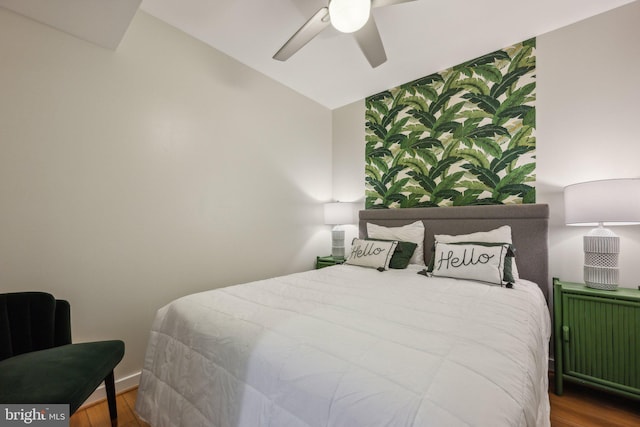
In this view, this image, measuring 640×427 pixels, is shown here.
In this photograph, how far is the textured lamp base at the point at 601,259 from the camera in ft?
5.75

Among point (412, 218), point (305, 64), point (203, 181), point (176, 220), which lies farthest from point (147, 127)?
point (412, 218)

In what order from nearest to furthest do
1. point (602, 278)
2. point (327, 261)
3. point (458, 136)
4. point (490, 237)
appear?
point (602, 278) < point (490, 237) < point (458, 136) < point (327, 261)

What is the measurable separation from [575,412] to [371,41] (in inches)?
108

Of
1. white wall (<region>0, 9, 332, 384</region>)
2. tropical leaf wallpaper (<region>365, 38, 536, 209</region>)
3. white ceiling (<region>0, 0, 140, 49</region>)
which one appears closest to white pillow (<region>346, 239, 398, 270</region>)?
tropical leaf wallpaper (<region>365, 38, 536, 209</region>)

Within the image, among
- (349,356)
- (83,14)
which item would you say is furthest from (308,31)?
(349,356)

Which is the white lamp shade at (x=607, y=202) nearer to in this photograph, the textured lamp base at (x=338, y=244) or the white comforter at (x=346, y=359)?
the white comforter at (x=346, y=359)

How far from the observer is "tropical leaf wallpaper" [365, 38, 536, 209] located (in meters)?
2.30

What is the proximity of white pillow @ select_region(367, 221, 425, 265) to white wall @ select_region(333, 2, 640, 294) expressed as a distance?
99cm

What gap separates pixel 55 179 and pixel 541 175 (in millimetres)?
3532

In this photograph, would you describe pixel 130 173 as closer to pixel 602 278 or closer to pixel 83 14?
pixel 83 14

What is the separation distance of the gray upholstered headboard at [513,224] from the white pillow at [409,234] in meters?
0.06

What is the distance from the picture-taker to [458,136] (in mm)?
2621

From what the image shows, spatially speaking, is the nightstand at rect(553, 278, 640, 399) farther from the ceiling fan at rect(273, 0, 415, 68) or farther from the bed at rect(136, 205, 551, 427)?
the ceiling fan at rect(273, 0, 415, 68)

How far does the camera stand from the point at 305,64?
2.61 meters
